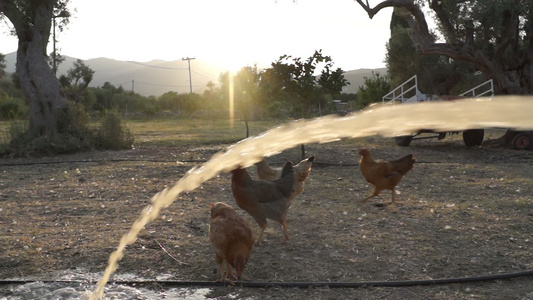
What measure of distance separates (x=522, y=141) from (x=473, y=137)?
1544mm

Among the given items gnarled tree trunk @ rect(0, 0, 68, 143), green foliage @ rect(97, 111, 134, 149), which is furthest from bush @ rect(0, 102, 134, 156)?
→ gnarled tree trunk @ rect(0, 0, 68, 143)

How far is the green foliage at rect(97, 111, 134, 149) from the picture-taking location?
15.9 meters

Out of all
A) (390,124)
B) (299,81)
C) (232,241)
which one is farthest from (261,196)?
(299,81)

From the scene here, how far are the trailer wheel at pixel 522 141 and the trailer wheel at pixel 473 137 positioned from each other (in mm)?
1086

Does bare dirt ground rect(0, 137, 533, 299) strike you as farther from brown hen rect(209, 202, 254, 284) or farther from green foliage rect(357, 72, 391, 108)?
green foliage rect(357, 72, 391, 108)

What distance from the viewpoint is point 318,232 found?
589 cm

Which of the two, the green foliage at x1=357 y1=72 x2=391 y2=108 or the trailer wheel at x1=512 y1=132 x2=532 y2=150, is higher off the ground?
Result: the green foliage at x1=357 y1=72 x2=391 y2=108

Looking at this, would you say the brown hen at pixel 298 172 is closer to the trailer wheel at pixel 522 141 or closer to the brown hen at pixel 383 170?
the brown hen at pixel 383 170

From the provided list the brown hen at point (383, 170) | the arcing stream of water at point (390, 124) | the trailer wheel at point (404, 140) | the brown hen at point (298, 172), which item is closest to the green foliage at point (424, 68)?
the trailer wheel at point (404, 140)

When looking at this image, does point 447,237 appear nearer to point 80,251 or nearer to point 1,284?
point 80,251

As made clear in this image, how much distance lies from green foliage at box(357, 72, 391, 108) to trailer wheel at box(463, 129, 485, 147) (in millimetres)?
20413

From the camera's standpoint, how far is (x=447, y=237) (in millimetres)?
5590

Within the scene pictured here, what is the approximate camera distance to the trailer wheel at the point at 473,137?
611 inches

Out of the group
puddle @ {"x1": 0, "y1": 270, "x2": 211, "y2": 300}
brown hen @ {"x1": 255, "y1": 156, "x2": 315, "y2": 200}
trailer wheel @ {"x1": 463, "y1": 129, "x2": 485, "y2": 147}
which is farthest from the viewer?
trailer wheel @ {"x1": 463, "y1": 129, "x2": 485, "y2": 147}
